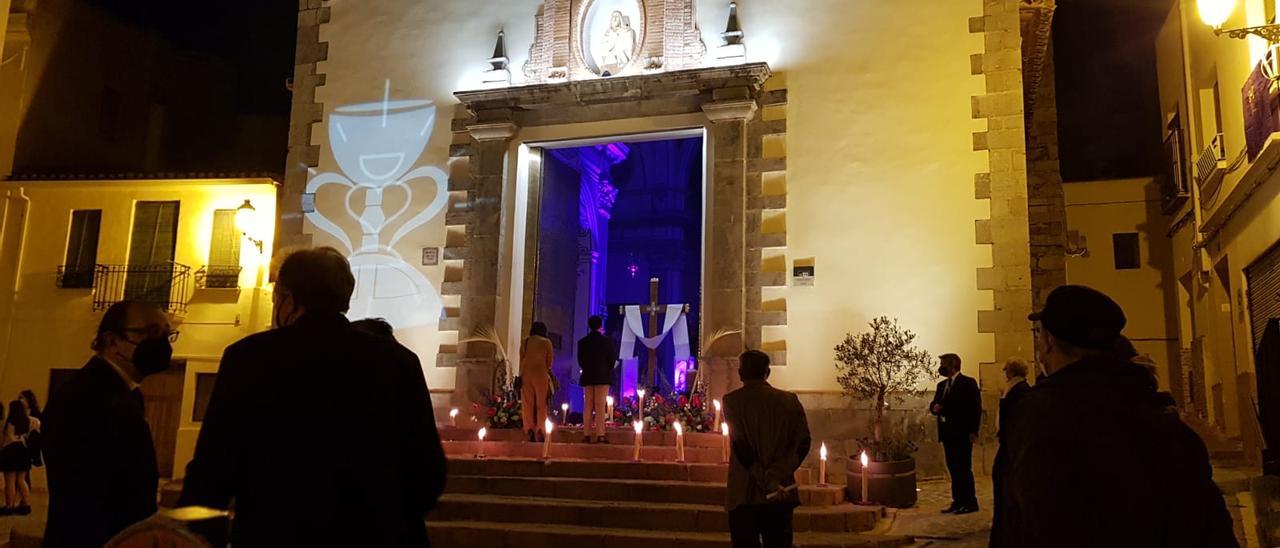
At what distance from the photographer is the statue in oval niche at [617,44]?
36.7ft

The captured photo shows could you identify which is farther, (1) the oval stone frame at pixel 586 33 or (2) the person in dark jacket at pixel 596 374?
(1) the oval stone frame at pixel 586 33

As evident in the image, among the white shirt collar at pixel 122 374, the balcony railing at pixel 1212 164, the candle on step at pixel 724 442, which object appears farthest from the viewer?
the balcony railing at pixel 1212 164

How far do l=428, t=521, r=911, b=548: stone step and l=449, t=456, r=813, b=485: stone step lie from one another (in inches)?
42.8

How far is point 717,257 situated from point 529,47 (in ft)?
11.9

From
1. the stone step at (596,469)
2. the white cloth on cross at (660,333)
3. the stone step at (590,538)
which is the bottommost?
the stone step at (590,538)

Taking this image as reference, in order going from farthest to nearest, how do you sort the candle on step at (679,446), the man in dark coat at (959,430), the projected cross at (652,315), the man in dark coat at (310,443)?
1. the projected cross at (652,315)
2. the candle on step at (679,446)
3. the man in dark coat at (959,430)
4. the man in dark coat at (310,443)

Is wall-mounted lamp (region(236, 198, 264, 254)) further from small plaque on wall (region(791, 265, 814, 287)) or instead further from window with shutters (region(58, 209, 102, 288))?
small plaque on wall (region(791, 265, 814, 287))

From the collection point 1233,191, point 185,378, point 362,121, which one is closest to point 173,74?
point 185,378

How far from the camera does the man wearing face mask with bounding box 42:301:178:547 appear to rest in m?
2.93

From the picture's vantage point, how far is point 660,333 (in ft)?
40.8

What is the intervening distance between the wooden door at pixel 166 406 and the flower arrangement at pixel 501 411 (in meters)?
6.28

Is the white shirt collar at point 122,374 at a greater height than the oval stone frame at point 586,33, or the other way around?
the oval stone frame at point 586,33

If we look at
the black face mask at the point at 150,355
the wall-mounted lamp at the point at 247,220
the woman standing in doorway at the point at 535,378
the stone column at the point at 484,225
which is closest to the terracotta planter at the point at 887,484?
the woman standing in doorway at the point at 535,378

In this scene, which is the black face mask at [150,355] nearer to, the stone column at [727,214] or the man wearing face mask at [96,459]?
the man wearing face mask at [96,459]
